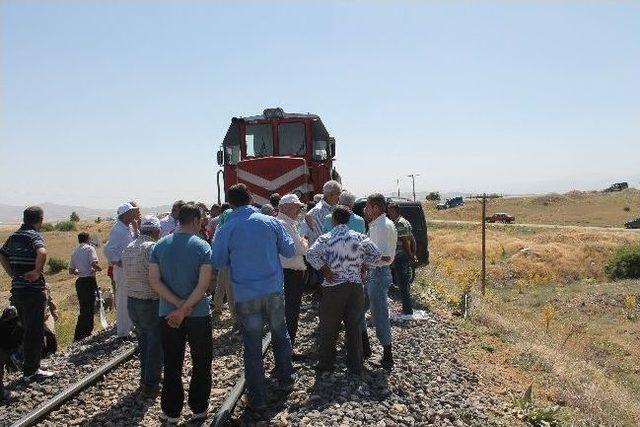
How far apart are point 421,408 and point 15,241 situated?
5147 millimetres

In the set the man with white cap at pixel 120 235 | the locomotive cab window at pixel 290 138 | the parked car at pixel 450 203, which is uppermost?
the locomotive cab window at pixel 290 138

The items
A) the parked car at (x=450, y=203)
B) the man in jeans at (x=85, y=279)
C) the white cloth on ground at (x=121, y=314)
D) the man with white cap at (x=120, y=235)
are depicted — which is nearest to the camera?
the man with white cap at (x=120, y=235)

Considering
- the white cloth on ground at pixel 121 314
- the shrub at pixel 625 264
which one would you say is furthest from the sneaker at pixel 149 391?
the shrub at pixel 625 264

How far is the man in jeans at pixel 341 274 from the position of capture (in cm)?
632

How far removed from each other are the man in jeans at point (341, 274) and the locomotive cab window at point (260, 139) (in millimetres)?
7250

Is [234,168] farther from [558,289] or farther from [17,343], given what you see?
[558,289]

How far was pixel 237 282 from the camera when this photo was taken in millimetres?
5586

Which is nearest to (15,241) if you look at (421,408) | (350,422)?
(350,422)

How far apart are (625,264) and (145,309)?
95.7ft

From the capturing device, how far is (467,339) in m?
9.61

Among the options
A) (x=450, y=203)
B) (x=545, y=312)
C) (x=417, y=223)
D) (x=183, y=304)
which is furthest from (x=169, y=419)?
(x=450, y=203)

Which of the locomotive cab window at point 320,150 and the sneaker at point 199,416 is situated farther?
the locomotive cab window at point 320,150

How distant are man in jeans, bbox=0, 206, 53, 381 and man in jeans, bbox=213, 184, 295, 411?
A: 272cm

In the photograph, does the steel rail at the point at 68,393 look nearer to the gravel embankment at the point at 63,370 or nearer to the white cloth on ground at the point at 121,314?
the gravel embankment at the point at 63,370
